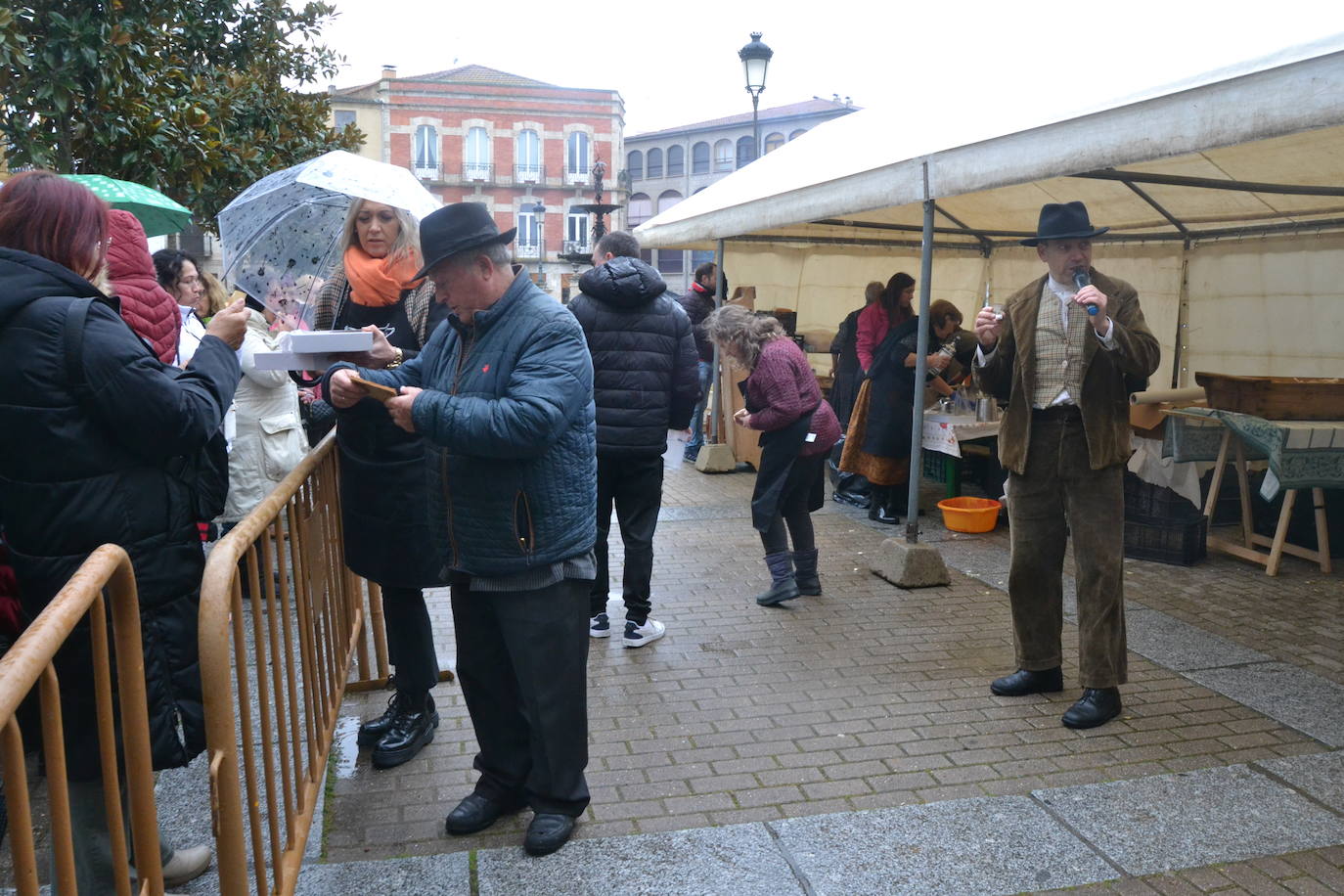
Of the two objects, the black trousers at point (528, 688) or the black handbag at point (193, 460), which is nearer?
the black handbag at point (193, 460)

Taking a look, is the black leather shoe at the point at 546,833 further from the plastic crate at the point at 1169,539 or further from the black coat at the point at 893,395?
the black coat at the point at 893,395

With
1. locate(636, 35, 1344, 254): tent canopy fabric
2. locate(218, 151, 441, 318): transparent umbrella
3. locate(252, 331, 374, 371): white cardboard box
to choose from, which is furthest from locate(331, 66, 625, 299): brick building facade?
locate(252, 331, 374, 371): white cardboard box

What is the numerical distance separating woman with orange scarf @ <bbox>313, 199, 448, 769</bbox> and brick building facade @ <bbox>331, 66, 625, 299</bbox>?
53.7 meters

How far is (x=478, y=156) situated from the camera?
59.0m

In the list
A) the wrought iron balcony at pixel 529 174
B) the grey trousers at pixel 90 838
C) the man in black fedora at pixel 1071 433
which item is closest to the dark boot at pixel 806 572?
the man in black fedora at pixel 1071 433

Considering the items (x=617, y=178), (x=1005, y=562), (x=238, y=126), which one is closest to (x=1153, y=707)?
(x=1005, y=562)

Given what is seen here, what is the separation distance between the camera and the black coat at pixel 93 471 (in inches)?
93.5

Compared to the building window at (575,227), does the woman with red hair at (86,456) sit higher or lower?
lower

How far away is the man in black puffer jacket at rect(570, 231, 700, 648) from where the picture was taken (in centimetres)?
512

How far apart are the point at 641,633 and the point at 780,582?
1061 mm

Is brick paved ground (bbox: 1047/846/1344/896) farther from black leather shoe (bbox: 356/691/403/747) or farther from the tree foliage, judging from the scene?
the tree foliage

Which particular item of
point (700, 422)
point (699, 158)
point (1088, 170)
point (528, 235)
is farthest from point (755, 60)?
point (699, 158)

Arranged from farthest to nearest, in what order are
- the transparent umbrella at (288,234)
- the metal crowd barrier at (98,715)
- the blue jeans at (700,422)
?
the blue jeans at (700,422) → the transparent umbrella at (288,234) → the metal crowd barrier at (98,715)

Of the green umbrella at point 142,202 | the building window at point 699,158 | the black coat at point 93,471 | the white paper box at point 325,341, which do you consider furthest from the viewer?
the building window at point 699,158
